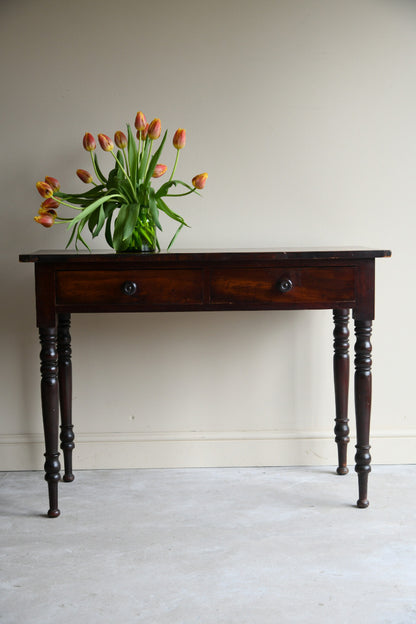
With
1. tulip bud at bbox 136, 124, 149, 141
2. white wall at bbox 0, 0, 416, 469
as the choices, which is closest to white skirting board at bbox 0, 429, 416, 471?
white wall at bbox 0, 0, 416, 469

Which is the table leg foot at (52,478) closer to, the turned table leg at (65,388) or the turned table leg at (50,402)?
the turned table leg at (50,402)

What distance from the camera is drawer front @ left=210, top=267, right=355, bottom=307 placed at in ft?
6.95

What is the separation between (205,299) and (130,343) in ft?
2.01

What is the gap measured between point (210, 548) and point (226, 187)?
Result: 1.29 m

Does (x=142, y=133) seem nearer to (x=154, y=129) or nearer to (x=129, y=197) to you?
(x=154, y=129)

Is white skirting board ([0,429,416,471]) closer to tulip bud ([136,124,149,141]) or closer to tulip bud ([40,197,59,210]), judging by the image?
tulip bud ([40,197,59,210])

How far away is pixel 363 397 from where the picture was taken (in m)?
2.17

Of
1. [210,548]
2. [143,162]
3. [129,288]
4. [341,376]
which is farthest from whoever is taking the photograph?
[341,376]

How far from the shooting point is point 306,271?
212 cm

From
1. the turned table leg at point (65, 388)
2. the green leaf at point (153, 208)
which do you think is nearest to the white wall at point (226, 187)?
the turned table leg at point (65, 388)

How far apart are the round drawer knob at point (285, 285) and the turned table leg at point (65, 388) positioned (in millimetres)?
824

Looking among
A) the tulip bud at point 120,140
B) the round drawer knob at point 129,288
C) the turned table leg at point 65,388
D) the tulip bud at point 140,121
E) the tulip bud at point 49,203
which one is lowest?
the turned table leg at point 65,388

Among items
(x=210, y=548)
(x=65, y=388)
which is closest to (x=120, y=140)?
(x=65, y=388)

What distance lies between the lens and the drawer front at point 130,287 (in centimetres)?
211
